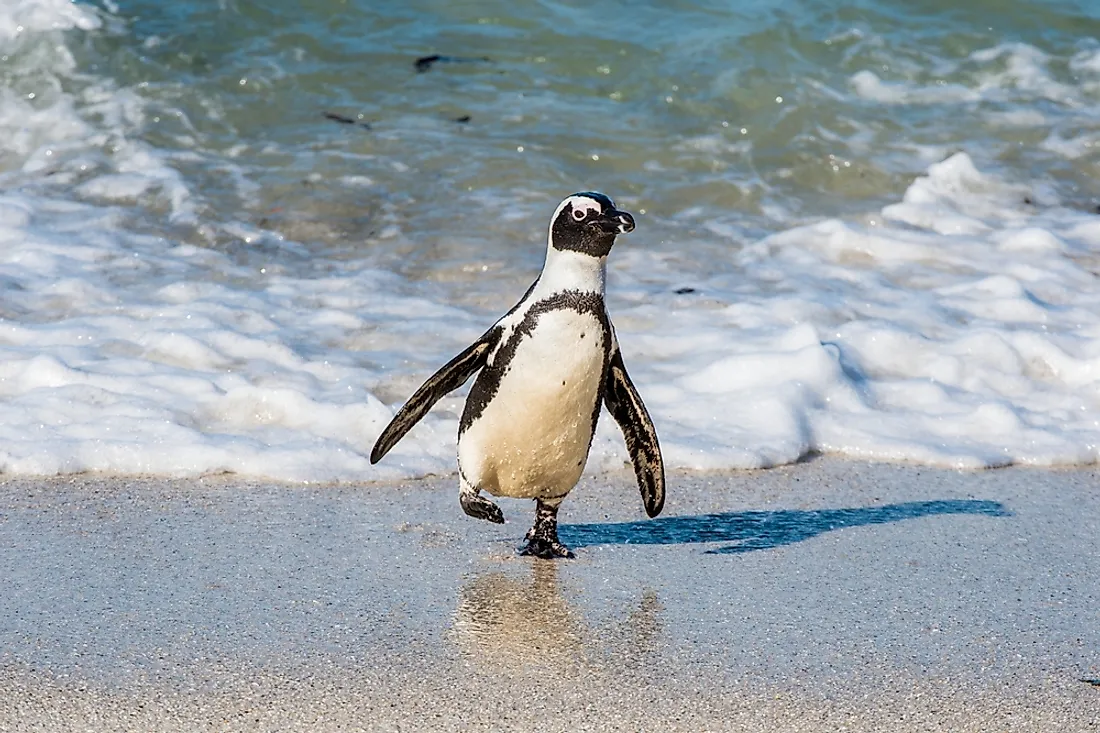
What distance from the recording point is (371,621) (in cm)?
344

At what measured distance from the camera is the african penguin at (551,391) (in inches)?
146

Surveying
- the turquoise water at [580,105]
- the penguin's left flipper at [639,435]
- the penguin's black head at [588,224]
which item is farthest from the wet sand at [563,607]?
the turquoise water at [580,105]

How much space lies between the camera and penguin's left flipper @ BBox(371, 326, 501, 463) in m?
3.89

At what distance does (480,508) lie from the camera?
3953mm

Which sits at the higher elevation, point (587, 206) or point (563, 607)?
point (587, 206)

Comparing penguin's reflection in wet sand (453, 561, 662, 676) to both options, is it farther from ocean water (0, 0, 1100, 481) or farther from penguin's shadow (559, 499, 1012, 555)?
ocean water (0, 0, 1100, 481)

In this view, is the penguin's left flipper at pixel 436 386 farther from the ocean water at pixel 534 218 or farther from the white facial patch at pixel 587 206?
the ocean water at pixel 534 218

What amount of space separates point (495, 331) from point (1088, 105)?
7.44 meters

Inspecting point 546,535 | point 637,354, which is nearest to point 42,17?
point 637,354

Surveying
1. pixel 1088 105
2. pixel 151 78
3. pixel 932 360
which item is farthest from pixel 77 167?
→ pixel 1088 105

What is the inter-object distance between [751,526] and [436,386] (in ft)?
3.49

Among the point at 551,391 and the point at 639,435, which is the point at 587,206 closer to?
the point at 551,391

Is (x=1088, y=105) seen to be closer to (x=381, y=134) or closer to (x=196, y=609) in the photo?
(x=381, y=134)

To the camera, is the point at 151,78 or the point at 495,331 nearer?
the point at 495,331
